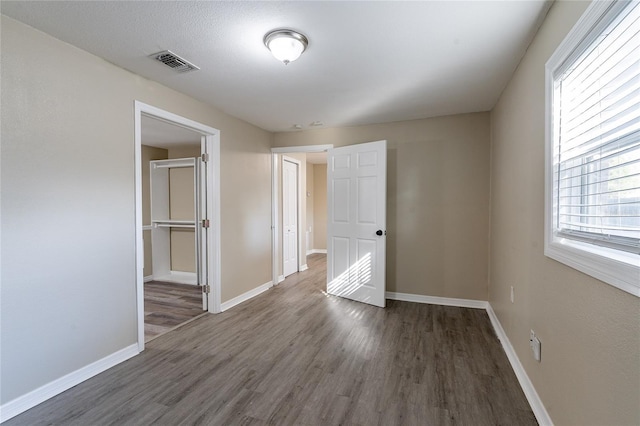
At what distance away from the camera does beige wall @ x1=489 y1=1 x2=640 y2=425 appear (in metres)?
1.06

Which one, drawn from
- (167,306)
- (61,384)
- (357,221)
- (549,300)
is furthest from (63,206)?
(549,300)

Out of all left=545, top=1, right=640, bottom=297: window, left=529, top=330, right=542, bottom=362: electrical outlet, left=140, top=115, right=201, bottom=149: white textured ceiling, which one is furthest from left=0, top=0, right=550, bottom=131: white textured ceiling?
left=529, top=330, right=542, bottom=362: electrical outlet

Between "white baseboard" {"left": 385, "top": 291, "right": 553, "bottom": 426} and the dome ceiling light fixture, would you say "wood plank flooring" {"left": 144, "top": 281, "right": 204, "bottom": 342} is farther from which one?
the dome ceiling light fixture

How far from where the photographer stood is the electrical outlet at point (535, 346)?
1.77 metres

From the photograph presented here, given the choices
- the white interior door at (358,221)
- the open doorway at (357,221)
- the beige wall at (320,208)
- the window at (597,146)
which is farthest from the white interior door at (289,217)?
the window at (597,146)

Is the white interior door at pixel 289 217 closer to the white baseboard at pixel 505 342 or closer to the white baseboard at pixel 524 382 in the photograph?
the white baseboard at pixel 505 342

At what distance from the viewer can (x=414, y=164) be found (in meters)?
3.86

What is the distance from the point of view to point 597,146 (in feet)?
4.09

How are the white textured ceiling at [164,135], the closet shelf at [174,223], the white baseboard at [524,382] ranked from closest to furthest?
1. the white baseboard at [524,382]
2. the white textured ceiling at [164,135]
3. the closet shelf at [174,223]

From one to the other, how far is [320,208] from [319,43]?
594 centimetres

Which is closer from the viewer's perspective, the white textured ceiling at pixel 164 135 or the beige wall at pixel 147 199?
the white textured ceiling at pixel 164 135

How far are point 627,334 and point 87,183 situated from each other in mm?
3152

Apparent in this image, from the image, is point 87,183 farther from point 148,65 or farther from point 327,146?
point 327,146

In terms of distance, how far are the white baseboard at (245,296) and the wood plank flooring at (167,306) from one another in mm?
284
